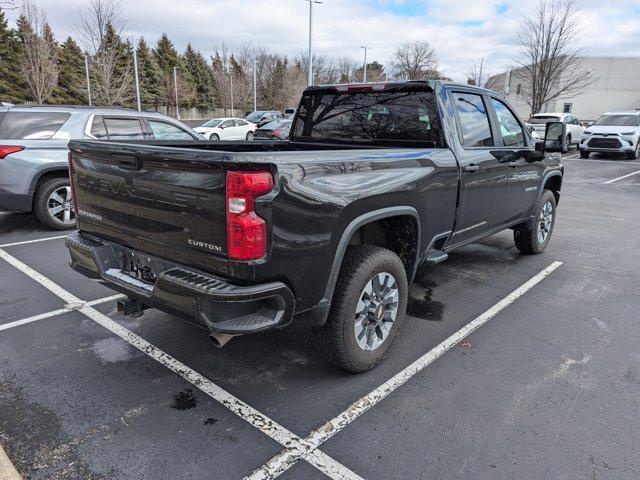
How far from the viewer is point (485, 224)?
4539 mm

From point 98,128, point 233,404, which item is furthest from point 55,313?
point 98,128

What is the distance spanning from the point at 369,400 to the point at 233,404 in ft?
2.75

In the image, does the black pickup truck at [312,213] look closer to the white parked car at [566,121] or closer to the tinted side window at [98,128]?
the tinted side window at [98,128]

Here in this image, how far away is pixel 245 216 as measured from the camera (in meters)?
2.28

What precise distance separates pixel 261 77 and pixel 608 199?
56.6 m

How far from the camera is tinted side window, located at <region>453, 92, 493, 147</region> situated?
157 inches

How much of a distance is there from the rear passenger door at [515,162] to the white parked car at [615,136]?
619 inches

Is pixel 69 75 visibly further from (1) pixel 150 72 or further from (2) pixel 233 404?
(2) pixel 233 404

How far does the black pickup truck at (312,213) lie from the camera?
2.35 meters

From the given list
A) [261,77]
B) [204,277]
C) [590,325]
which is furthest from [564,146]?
[261,77]

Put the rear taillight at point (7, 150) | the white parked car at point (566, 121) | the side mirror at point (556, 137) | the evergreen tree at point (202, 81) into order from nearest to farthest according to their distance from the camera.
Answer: the side mirror at point (556, 137)
the rear taillight at point (7, 150)
the white parked car at point (566, 121)
the evergreen tree at point (202, 81)

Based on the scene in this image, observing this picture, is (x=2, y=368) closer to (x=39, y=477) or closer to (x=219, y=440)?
(x=39, y=477)

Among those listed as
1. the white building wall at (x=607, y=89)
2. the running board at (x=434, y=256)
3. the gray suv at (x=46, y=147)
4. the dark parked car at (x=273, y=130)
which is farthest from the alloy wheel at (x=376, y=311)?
the white building wall at (x=607, y=89)

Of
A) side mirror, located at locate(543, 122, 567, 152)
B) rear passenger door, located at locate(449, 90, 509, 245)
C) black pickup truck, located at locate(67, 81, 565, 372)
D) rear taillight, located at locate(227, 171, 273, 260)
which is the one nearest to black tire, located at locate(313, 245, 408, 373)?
black pickup truck, located at locate(67, 81, 565, 372)
